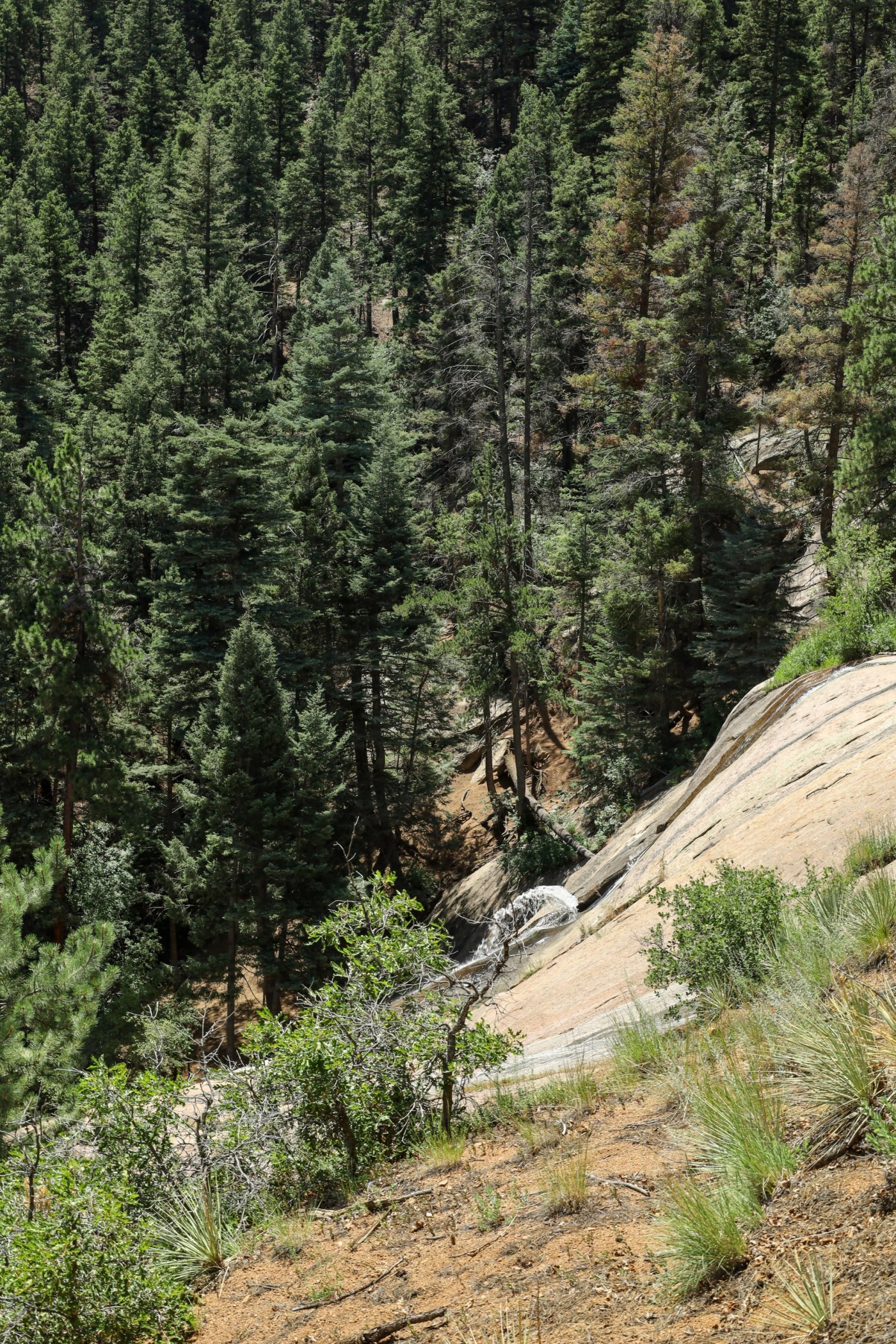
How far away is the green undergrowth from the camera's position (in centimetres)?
421

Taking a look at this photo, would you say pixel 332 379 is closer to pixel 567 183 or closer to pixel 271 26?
pixel 567 183

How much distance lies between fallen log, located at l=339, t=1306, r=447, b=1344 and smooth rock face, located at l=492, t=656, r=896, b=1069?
349 cm

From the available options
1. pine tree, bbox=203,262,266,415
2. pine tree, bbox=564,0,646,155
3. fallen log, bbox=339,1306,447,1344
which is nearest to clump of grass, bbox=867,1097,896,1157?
fallen log, bbox=339,1306,447,1344

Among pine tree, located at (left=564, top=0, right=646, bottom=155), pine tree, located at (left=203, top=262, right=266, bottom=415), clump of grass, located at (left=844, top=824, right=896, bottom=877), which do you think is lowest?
clump of grass, located at (left=844, top=824, right=896, bottom=877)

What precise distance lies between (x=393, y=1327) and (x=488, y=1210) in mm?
929

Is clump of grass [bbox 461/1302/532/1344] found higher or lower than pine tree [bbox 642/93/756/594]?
lower

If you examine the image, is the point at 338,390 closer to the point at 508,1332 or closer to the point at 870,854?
the point at 870,854

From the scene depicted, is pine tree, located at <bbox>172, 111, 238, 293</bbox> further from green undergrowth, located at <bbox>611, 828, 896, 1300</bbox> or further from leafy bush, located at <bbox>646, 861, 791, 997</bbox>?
green undergrowth, located at <bbox>611, 828, 896, 1300</bbox>

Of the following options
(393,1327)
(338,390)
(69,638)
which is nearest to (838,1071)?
(393,1327)

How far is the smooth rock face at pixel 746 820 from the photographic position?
9.39m

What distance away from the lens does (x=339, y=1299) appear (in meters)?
5.25

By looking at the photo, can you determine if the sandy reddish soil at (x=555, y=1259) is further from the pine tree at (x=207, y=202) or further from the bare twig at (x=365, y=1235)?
the pine tree at (x=207, y=202)

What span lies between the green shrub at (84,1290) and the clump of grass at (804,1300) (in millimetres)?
3095

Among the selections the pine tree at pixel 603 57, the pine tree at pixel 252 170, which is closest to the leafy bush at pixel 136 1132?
the pine tree at pixel 603 57
